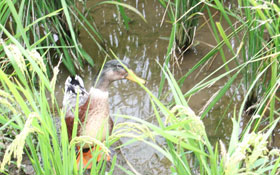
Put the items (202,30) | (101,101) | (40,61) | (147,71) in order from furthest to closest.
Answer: (202,30) < (147,71) < (101,101) < (40,61)

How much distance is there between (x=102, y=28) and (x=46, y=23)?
762 mm

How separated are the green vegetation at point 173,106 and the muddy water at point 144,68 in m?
0.12

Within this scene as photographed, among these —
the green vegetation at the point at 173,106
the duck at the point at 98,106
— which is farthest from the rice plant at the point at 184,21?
the duck at the point at 98,106

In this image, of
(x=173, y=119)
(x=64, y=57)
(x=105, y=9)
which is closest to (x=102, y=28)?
(x=105, y=9)

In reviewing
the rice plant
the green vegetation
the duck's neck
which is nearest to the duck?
the duck's neck

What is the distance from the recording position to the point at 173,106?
2.96 m

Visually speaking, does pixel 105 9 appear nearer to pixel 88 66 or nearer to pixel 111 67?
pixel 88 66

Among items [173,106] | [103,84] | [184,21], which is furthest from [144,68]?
[103,84]

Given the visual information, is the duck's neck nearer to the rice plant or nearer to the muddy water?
the muddy water

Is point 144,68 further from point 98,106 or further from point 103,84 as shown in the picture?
point 98,106

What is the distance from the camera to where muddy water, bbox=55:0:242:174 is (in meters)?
2.88

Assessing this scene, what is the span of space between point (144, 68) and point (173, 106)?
29.7 inches

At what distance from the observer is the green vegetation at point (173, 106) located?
5.01 ft

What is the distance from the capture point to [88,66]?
11.9 ft
